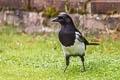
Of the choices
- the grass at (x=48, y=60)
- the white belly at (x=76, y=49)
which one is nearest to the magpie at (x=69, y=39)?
the white belly at (x=76, y=49)

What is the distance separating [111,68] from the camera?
720cm

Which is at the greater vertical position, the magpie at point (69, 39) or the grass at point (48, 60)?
the magpie at point (69, 39)

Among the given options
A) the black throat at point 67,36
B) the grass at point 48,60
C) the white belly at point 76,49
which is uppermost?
the black throat at point 67,36

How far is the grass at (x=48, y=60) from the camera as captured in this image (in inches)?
265

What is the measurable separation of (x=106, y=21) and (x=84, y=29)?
0.73 meters

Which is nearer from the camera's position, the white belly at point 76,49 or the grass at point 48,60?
the grass at point 48,60

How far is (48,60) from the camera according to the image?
8359 mm

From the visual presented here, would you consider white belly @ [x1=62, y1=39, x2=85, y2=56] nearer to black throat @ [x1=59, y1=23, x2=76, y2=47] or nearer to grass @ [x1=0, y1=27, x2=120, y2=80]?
black throat @ [x1=59, y1=23, x2=76, y2=47]

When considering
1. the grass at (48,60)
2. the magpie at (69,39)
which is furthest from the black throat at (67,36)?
the grass at (48,60)

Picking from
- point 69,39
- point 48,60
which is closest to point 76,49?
point 69,39

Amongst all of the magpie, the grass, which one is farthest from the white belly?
the grass

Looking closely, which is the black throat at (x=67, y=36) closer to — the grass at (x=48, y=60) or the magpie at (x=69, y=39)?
the magpie at (x=69, y=39)

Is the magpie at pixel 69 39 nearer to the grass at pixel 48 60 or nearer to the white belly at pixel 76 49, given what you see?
the white belly at pixel 76 49

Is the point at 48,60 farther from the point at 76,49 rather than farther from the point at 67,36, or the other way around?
the point at 67,36
